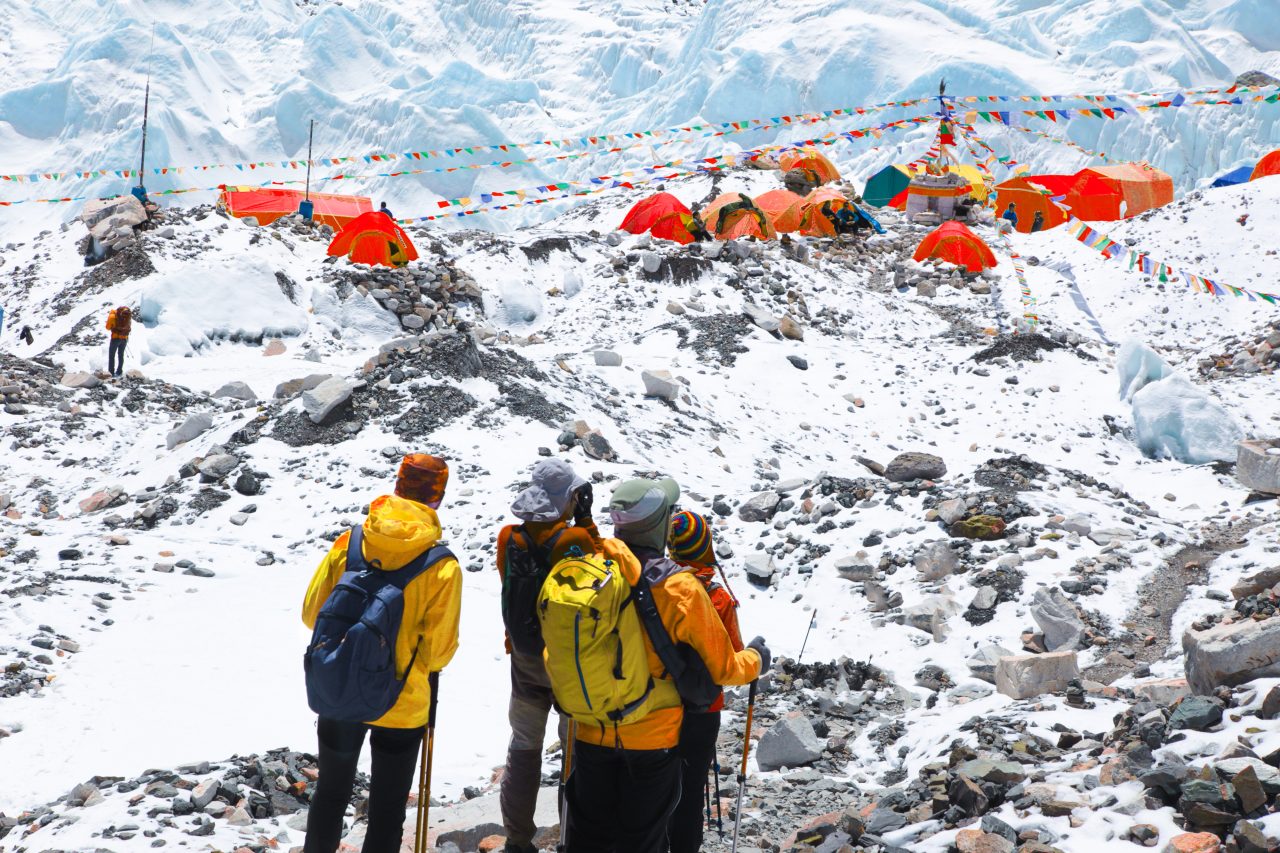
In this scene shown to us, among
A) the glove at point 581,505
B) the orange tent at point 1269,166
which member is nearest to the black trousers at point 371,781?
the glove at point 581,505

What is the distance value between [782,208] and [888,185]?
6.63m

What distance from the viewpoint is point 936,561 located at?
317 inches

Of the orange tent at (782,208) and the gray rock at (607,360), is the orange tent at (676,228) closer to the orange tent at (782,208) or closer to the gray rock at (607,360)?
the orange tent at (782,208)

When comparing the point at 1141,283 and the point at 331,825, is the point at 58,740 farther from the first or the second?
the point at 1141,283

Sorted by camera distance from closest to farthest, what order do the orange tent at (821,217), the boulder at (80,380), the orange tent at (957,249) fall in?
the boulder at (80,380), the orange tent at (957,249), the orange tent at (821,217)

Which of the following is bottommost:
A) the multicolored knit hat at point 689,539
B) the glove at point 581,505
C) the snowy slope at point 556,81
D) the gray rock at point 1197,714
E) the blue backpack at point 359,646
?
the snowy slope at point 556,81

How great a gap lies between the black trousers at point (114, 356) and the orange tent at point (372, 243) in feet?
16.3

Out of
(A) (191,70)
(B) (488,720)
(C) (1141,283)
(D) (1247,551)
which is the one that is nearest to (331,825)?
(B) (488,720)

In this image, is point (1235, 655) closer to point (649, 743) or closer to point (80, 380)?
point (649, 743)

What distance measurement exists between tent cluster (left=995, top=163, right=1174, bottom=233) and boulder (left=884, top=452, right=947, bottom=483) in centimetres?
1719

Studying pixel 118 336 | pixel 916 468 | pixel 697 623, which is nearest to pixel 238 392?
pixel 118 336

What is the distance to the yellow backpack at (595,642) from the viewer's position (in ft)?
A: 10.4

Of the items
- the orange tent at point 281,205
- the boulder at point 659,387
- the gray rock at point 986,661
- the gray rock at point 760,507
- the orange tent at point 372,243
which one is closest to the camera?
the gray rock at point 986,661

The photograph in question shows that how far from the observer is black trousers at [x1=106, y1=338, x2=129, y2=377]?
46.1ft
